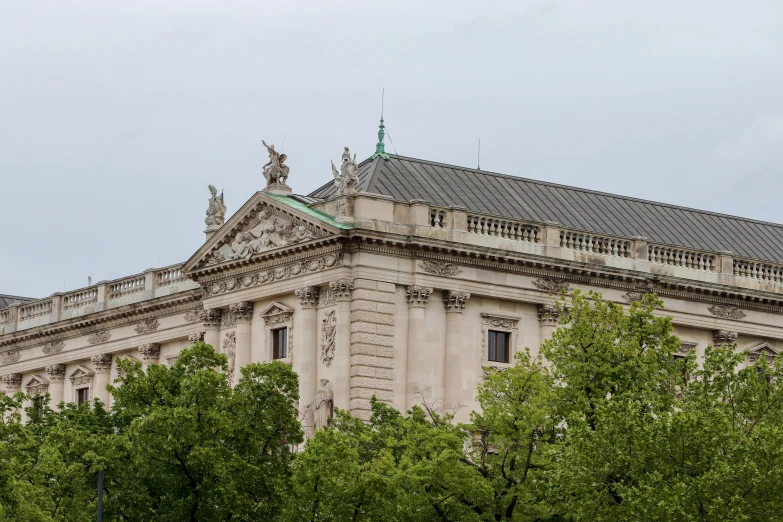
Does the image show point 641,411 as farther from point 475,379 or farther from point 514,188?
point 514,188

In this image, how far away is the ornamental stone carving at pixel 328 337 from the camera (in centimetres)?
8138

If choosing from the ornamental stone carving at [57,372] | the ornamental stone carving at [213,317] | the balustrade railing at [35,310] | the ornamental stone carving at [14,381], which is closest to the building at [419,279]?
the ornamental stone carving at [213,317]

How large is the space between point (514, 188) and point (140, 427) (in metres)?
33.2

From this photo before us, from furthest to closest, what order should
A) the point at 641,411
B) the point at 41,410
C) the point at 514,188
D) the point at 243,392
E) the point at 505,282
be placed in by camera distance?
the point at 514,188
the point at 505,282
the point at 41,410
the point at 243,392
the point at 641,411

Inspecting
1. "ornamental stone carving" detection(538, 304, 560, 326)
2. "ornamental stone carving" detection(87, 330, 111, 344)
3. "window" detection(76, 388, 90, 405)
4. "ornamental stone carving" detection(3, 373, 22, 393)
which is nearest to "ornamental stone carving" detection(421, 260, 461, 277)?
"ornamental stone carving" detection(538, 304, 560, 326)

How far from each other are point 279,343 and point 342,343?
208 inches

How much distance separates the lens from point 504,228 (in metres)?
85.6

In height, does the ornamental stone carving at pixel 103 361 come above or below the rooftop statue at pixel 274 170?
below

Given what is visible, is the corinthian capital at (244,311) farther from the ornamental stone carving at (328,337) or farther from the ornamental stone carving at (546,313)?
the ornamental stone carving at (546,313)

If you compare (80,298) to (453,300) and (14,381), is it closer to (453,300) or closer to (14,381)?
(14,381)

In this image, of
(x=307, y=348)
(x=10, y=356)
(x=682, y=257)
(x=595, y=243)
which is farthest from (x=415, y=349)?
(x=10, y=356)

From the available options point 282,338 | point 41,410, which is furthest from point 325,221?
point 41,410

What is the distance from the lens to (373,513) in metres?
63.0

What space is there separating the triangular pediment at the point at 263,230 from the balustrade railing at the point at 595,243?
1089 centimetres
